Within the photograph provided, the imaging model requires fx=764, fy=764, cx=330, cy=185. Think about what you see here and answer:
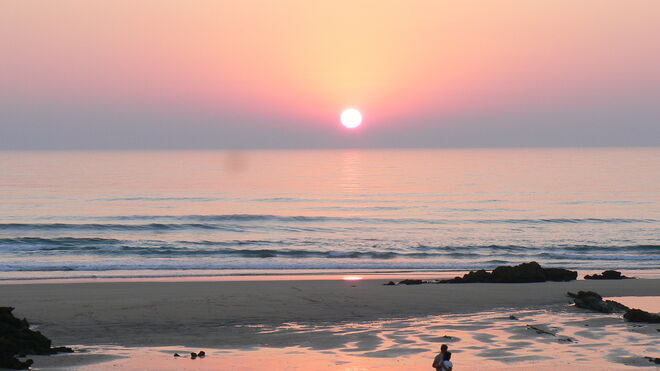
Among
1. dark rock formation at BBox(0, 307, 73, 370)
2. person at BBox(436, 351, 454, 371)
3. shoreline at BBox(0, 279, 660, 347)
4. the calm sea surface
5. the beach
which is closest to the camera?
person at BBox(436, 351, 454, 371)

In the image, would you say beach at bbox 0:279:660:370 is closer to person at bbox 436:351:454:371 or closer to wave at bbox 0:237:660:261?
person at bbox 436:351:454:371

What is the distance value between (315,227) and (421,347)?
3896 cm

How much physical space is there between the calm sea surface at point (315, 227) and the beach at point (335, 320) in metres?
9.21

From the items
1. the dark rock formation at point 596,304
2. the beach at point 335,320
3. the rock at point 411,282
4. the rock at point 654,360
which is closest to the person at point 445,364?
the beach at point 335,320

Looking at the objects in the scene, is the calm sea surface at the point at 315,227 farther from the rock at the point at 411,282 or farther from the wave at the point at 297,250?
the rock at the point at 411,282

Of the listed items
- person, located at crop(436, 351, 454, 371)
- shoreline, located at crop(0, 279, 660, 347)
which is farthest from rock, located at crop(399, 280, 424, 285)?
person, located at crop(436, 351, 454, 371)

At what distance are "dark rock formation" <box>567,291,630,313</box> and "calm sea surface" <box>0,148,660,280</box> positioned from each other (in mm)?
14504

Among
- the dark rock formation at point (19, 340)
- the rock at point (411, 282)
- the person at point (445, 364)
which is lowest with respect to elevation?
the person at point (445, 364)

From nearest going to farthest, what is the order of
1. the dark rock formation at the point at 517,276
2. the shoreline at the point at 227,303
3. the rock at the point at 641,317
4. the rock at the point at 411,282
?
the shoreline at the point at 227,303 → the rock at the point at 641,317 → the rock at the point at 411,282 → the dark rock formation at the point at 517,276

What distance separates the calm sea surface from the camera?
128 ft

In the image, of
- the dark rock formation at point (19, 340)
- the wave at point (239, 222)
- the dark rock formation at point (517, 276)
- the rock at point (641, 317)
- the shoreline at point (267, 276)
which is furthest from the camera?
the wave at point (239, 222)

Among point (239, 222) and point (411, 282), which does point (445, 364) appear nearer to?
point (411, 282)

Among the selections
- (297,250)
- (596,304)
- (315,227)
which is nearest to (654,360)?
(596,304)

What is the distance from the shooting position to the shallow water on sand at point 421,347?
15.9 metres
